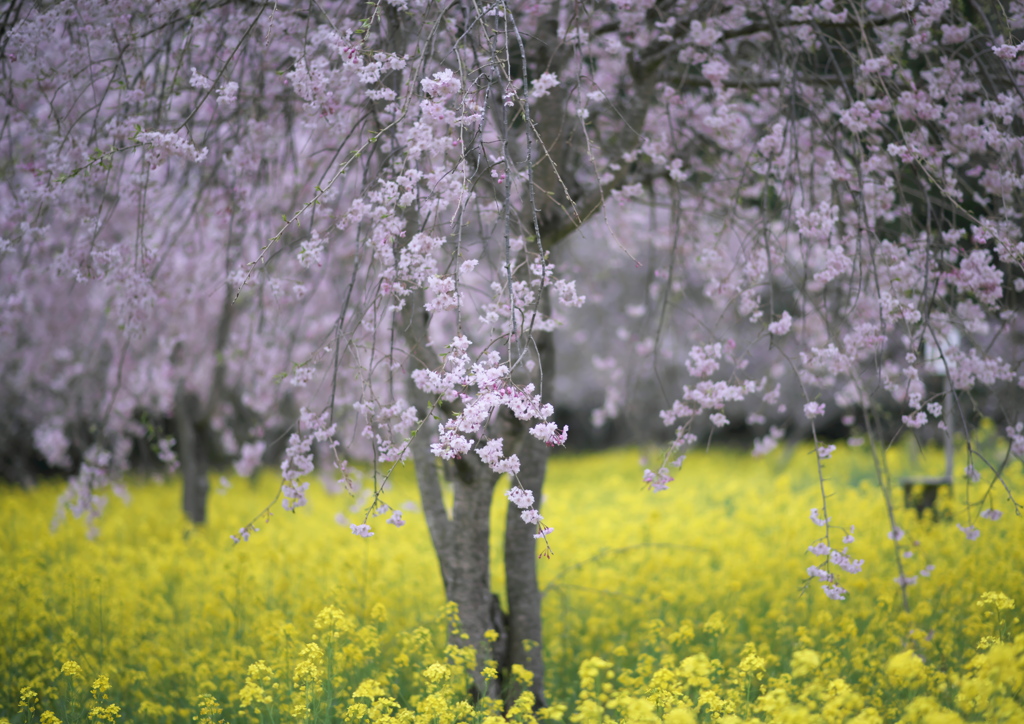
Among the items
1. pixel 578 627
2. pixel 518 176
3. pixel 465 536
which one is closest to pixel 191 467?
pixel 578 627

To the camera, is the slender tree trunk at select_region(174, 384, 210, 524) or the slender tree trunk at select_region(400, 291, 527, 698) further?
the slender tree trunk at select_region(174, 384, 210, 524)

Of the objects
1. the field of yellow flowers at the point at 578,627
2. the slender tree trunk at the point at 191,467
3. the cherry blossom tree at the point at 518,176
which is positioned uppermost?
the cherry blossom tree at the point at 518,176

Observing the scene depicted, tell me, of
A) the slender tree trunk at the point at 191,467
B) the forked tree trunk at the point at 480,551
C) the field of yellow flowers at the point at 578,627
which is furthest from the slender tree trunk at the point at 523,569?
the slender tree trunk at the point at 191,467

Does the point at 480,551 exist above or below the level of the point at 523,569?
above

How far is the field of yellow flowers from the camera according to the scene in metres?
3.02

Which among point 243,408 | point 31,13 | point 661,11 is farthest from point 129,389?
point 661,11

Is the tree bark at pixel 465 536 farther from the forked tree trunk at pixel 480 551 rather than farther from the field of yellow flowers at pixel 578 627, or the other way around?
the field of yellow flowers at pixel 578 627

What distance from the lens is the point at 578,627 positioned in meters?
5.12

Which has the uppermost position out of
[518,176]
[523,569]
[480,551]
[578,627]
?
[518,176]

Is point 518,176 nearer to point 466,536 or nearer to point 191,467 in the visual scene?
point 466,536

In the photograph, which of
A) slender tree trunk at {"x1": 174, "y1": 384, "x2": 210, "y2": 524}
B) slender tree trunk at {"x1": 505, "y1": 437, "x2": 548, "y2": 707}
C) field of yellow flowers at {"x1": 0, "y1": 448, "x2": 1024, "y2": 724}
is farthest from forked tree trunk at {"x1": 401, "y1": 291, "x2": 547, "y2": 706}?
slender tree trunk at {"x1": 174, "y1": 384, "x2": 210, "y2": 524}

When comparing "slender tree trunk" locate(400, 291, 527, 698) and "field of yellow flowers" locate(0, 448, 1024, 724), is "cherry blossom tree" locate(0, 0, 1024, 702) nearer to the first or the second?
"slender tree trunk" locate(400, 291, 527, 698)

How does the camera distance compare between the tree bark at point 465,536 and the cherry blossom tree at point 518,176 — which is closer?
the cherry blossom tree at point 518,176

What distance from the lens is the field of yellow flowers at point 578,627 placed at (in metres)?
3.02
